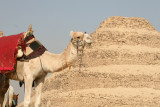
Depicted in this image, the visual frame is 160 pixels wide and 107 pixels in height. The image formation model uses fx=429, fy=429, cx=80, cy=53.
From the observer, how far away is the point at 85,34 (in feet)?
35.9

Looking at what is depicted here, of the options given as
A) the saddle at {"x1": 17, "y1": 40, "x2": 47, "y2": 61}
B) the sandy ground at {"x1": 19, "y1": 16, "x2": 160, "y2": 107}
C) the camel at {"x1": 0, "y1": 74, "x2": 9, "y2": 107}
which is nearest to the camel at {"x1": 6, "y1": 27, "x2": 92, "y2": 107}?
the saddle at {"x1": 17, "y1": 40, "x2": 47, "y2": 61}

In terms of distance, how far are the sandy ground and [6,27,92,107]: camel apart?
2424 cm

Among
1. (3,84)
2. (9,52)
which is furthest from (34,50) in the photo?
(3,84)

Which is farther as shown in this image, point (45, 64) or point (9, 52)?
point (9, 52)

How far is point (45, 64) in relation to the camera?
11141 mm

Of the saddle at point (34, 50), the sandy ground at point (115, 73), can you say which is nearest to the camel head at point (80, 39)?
the saddle at point (34, 50)

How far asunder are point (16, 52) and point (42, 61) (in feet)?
2.40

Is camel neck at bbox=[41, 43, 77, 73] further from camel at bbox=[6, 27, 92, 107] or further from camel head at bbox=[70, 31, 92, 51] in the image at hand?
camel head at bbox=[70, 31, 92, 51]

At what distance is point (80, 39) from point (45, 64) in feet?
3.75

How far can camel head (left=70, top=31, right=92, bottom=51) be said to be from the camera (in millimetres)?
10852

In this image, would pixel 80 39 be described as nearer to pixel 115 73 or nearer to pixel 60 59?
pixel 60 59

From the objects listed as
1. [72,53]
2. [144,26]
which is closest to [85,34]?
[72,53]

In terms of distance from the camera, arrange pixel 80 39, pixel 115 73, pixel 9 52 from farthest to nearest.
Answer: pixel 115 73
pixel 9 52
pixel 80 39

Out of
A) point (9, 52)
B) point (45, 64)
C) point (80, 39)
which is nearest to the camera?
point (80, 39)
